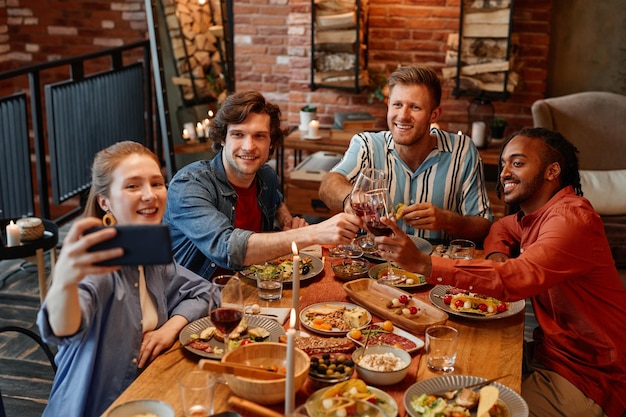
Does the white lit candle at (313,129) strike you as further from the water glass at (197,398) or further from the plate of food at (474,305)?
the water glass at (197,398)

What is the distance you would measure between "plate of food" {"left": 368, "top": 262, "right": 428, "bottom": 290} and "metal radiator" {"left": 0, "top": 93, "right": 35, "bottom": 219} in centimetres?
284

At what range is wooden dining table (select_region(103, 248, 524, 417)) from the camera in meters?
1.81

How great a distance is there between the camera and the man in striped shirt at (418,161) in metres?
3.11

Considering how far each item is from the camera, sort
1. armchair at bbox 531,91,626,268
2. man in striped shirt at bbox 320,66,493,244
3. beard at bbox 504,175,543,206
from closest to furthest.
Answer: beard at bbox 504,175,543,206 < man in striped shirt at bbox 320,66,493,244 < armchair at bbox 531,91,626,268

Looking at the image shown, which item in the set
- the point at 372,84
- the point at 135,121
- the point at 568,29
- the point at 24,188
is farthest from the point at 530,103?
the point at 24,188

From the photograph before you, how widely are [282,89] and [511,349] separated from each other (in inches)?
177

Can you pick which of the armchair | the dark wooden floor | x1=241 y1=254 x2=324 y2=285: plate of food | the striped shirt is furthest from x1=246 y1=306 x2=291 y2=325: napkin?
the armchair

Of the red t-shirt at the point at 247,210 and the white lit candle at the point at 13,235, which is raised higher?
the red t-shirt at the point at 247,210

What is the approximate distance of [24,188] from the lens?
4.77 m

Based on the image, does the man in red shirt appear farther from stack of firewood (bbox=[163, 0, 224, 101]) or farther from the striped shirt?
stack of firewood (bbox=[163, 0, 224, 101])

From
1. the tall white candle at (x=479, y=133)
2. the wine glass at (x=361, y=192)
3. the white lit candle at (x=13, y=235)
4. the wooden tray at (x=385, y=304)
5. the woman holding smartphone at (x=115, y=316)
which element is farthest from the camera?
the tall white candle at (x=479, y=133)

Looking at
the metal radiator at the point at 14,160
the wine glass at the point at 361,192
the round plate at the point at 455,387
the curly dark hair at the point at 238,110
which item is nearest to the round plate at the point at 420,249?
the wine glass at the point at 361,192

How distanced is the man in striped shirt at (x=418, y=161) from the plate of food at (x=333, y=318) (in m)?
0.83

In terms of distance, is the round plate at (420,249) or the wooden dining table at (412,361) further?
the round plate at (420,249)
